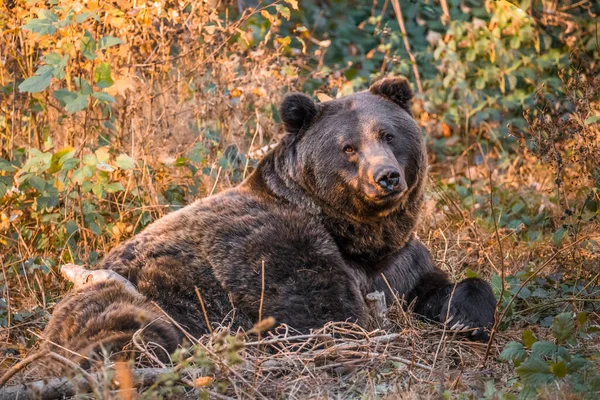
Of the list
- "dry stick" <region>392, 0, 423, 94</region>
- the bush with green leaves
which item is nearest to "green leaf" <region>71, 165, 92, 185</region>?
the bush with green leaves

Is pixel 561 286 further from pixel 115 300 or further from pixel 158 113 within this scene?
pixel 158 113

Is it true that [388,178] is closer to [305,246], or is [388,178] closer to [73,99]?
[305,246]

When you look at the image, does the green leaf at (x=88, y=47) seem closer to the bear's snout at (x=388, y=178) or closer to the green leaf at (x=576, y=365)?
the bear's snout at (x=388, y=178)

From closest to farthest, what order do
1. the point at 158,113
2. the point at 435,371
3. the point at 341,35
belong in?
1. the point at 435,371
2. the point at 158,113
3. the point at 341,35

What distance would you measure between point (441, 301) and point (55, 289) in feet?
8.84

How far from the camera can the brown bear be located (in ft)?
15.2

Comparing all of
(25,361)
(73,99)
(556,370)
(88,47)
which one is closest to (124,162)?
(73,99)

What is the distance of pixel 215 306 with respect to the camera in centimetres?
474

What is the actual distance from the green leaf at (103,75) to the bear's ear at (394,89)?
1846mm

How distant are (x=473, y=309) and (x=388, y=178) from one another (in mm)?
896

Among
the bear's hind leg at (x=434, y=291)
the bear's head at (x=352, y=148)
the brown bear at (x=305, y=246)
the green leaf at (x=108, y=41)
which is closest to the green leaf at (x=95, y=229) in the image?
the brown bear at (x=305, y=246)

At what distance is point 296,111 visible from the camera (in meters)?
5.27

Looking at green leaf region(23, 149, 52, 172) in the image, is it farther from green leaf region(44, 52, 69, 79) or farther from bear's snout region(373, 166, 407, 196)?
bear's snout region(373, 166, 407, 196)

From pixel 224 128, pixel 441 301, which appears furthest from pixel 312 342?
pixel 224 128
